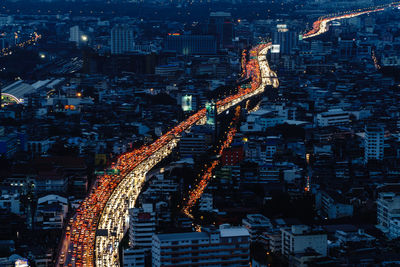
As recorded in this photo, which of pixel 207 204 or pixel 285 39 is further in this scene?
pixel 285 39

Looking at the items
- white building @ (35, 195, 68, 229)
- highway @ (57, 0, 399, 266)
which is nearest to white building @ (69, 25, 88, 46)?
highway @ (57, 0, 399, 266)

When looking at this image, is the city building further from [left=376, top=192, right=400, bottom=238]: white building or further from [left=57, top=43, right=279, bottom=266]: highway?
[left=57, top=43, right=279, bottom=266]: highway

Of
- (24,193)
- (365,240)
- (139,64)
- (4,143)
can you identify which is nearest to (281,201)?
(365,240)

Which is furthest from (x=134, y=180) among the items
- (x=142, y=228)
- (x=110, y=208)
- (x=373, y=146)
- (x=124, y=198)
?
(x=373, y=146)

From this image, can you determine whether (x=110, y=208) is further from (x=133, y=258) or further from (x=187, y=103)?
(x=187, y=103)

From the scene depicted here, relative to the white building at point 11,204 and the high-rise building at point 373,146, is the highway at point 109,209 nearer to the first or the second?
the white building at point 11,204

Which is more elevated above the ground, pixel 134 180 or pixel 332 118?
pixel 332 118

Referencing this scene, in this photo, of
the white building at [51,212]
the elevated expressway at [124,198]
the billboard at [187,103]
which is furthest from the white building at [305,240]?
the billboard at [187,103]
